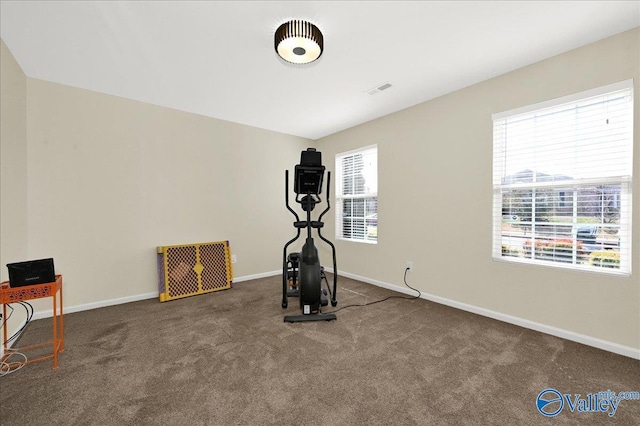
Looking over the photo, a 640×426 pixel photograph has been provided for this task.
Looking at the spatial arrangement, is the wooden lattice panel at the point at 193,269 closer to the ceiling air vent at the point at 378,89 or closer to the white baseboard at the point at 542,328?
the white baseboard at the point at 542,328

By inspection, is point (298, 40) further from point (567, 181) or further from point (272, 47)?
point (567, 181)

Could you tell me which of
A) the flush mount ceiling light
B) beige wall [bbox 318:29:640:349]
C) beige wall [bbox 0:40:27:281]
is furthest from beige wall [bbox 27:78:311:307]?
the flush mount ceiling light

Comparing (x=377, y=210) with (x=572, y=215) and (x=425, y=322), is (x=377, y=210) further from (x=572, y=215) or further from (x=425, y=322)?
(x=572, y=215)

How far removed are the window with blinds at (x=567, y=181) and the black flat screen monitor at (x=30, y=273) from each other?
4107 mm

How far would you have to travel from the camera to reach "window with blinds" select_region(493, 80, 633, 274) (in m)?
2.10

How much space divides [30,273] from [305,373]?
2.18 metres

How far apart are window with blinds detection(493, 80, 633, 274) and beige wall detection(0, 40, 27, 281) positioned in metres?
4.73

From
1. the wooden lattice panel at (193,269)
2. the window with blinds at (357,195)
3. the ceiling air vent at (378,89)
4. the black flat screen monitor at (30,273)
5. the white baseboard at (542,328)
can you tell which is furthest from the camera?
the window with blinds at (357,195)

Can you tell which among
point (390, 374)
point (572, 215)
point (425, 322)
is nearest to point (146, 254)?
point (390, 374)

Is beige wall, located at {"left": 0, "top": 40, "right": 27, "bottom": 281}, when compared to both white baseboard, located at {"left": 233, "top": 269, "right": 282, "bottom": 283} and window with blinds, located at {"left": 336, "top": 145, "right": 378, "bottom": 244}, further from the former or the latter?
window with blinds, located at {"left": 336, "top": 145, "right": 378, "bottom": 244}

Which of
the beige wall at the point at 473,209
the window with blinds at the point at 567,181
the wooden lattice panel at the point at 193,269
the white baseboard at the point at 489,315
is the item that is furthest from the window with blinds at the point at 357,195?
the wooden lattice panel at the point at 193,269

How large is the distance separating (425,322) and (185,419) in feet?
7.44

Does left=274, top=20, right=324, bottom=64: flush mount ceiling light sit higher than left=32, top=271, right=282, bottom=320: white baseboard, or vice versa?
left=274, top=20, right=324, bottom=64: flush mount ceiling light

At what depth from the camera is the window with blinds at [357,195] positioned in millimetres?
4227
